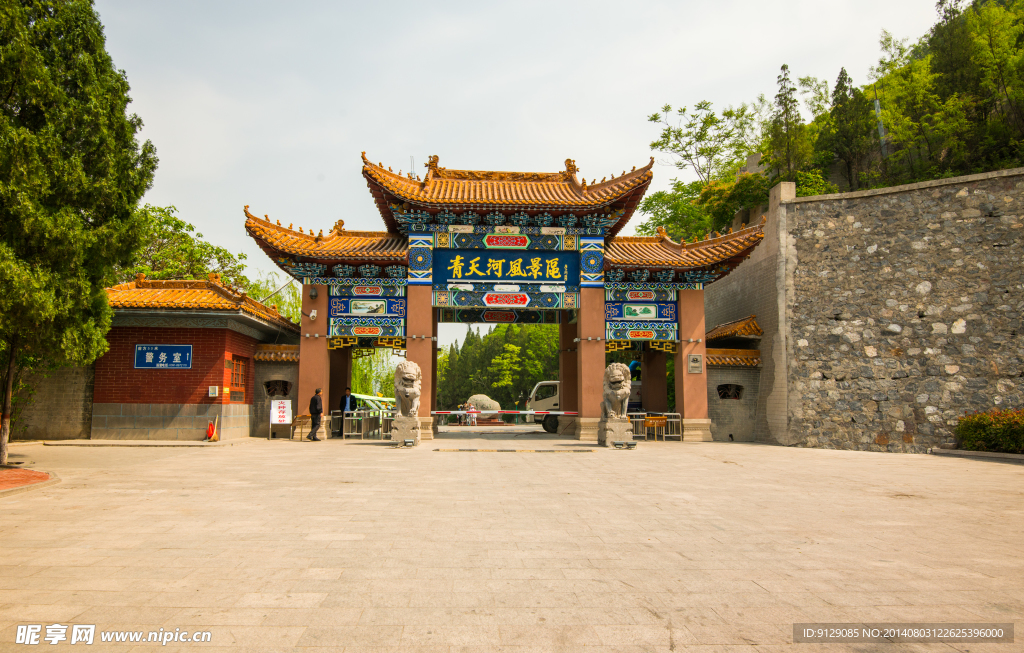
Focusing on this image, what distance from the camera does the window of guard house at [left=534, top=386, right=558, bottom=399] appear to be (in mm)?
24328

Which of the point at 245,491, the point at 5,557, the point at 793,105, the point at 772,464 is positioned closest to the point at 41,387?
the point at 245,491

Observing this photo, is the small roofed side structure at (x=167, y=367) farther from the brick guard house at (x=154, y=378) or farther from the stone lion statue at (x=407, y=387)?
the stone lion statue at (x=407, y=387)

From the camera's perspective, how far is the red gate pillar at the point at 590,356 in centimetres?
1570

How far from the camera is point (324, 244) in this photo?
1596 centimetres

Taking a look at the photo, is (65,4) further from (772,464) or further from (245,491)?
(772,464)

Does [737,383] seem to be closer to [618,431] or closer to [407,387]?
[618,431]

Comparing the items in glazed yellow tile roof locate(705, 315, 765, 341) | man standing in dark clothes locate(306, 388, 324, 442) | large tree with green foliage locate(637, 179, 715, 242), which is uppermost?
large tree with green foliage locate(637, 179, 715, 242)

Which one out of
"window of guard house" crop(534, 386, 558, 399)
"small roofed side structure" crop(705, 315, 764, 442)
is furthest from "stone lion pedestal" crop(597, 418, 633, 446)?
"window of guard house" crop(534, 386, 558, 399)

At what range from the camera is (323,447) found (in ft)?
42.2

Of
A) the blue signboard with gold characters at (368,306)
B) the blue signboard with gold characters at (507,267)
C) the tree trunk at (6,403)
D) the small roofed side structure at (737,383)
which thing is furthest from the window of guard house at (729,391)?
the tree trunk at (6,403)

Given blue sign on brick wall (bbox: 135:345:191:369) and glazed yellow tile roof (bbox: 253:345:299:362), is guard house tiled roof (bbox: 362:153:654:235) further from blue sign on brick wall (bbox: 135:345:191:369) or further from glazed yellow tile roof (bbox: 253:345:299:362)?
blue sign on brick wall (bbox: 135:345:191:369)

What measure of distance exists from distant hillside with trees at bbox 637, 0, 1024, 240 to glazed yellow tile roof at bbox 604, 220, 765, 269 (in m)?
5.81

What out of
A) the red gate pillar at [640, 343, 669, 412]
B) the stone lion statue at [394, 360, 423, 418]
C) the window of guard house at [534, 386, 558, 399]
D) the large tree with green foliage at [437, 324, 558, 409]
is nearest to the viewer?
the stone lion statue at [394, 360, 423, 418]

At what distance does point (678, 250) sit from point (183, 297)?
13932 millimetres
